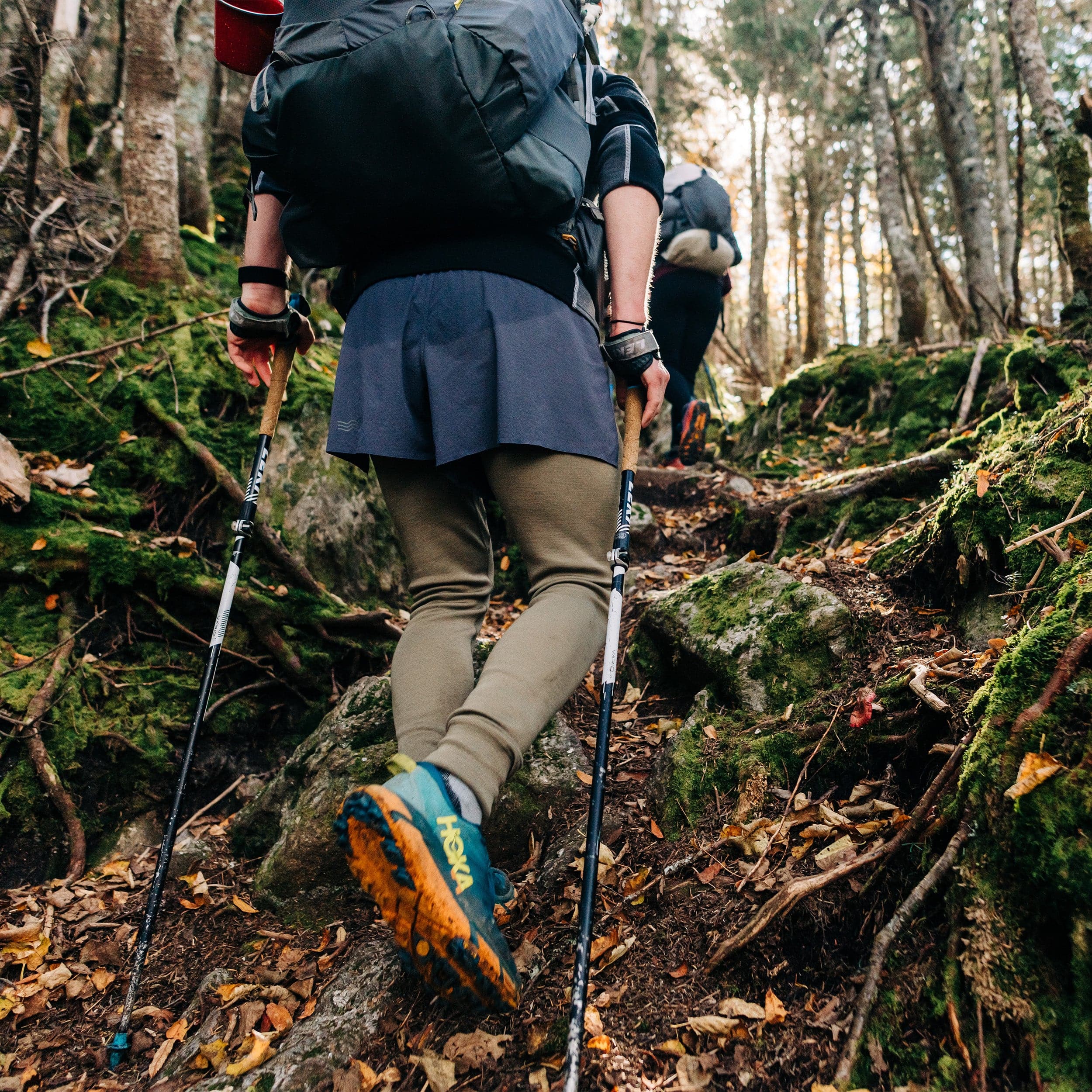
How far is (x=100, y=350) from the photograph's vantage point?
3.97 meters

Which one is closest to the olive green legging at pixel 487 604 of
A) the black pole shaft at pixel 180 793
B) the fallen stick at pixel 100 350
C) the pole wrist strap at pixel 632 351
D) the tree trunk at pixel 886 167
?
the pole wrist strap at pixel 632 351

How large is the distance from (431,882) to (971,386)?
5205 mm

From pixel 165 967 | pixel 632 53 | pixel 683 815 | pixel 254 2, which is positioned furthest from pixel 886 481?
pixel 632 53

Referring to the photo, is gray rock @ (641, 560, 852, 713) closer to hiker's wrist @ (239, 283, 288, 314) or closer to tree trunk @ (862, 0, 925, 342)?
hiker's wrist @ (239, 283, 288, 314)

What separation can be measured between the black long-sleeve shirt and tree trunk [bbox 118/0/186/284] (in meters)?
3.02

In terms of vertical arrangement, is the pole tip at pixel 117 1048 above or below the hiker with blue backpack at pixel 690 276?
below

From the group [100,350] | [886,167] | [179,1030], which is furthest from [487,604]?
[886,167]

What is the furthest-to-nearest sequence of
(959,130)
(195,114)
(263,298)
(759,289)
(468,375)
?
(759,289) < (959,130) < (195,114) < (263,298) < (468,375)

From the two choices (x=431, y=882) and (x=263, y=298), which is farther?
(x=263, y=298)

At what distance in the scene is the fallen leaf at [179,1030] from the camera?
6.77ft

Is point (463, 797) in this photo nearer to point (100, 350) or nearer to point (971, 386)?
point (100, 350)

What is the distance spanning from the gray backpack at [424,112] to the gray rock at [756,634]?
169cm

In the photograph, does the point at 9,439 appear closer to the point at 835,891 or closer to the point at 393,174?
the point at 393,174

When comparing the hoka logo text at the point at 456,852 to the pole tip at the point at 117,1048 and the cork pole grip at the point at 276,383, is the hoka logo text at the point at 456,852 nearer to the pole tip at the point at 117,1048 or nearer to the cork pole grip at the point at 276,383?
the pole tip at the point at 117,1048
